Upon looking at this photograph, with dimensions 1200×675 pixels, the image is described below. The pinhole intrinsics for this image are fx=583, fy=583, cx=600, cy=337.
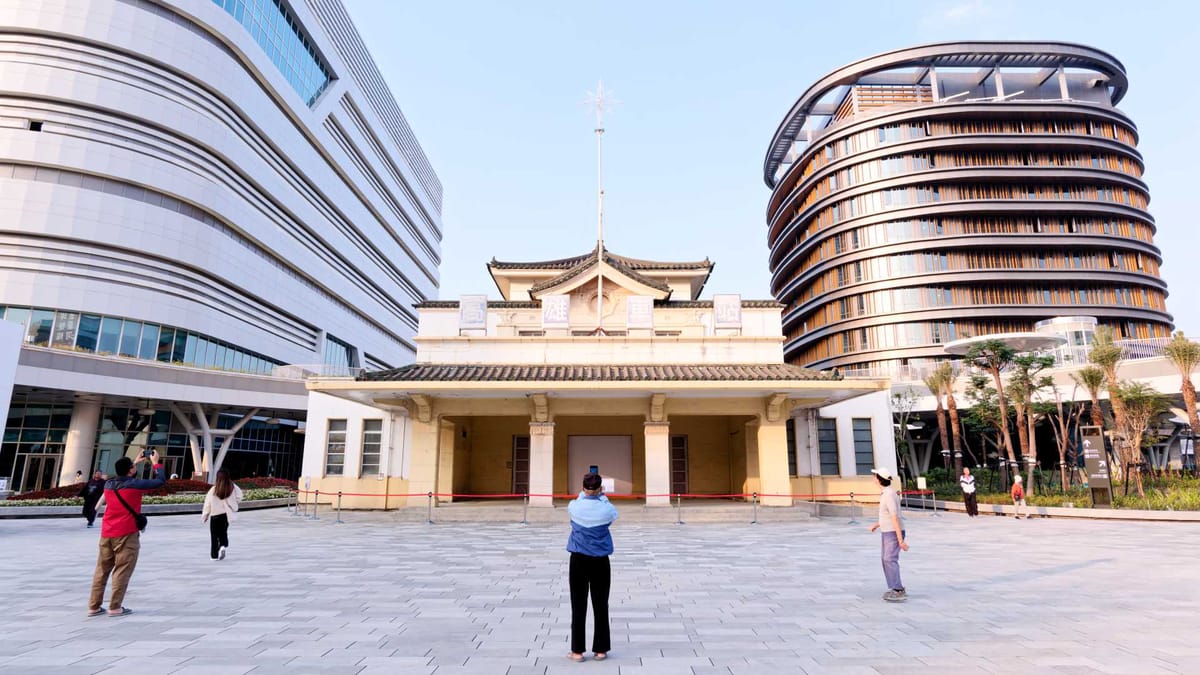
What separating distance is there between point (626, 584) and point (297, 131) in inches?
2059

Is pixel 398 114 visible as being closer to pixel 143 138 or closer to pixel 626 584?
pixel 143 138

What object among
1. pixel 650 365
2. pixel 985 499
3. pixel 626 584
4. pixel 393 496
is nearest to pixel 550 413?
pixel 650 365

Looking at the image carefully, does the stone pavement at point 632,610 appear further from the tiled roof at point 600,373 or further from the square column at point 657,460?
the square column at point 657,460

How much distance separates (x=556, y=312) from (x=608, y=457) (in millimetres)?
6619

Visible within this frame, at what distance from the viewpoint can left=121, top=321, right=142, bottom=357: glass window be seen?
33.4 meters

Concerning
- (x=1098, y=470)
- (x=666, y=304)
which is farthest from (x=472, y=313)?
(x=1098, y=470)

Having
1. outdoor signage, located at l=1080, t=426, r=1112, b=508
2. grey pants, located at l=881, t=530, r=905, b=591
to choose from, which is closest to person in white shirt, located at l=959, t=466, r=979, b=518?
outdoor signage, located at l=1080, t=426, r=1112, b=508

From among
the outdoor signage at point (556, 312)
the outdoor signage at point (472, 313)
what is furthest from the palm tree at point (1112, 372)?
the outdoor signage at point (472, 313)

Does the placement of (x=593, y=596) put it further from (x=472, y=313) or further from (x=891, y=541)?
(x=472, y=313)

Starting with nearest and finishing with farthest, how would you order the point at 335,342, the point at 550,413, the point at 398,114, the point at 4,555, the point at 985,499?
the point at 4,555 → the point at 550,413 → the point at 985,499 → the point at 335,342 → the point at 398,114

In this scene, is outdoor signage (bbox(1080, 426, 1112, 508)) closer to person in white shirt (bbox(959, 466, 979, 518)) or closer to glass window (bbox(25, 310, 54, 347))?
person in white shirt (bbox(959, 466, 979, 518))

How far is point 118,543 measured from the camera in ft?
24.3

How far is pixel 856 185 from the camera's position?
59.7m

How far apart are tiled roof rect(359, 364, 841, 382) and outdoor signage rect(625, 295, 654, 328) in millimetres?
2104
